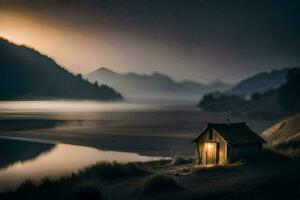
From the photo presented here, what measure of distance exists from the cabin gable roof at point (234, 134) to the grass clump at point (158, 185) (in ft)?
29.1

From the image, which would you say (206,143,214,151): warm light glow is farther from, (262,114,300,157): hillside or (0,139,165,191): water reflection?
(0,139,165,191): water reflection

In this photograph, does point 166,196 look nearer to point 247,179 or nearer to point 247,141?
point 247,179

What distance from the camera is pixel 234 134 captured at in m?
36.1

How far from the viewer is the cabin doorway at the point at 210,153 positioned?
1422 inches

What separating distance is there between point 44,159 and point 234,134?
24305 mm

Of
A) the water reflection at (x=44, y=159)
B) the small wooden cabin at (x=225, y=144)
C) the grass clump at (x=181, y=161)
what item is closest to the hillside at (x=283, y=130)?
the grass clump at (x=181, y=161)

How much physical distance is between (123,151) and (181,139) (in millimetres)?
15652

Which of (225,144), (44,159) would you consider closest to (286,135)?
(225,144)

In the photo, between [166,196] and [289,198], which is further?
[166,196]

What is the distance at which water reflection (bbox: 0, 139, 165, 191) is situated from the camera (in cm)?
3944

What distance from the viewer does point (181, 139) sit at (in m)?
69.1

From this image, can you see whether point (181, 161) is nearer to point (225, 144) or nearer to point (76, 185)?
point (225, 144)

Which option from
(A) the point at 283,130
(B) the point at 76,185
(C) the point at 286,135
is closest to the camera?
(B) the point at 76,185

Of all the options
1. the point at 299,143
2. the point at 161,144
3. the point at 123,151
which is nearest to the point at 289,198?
the point at 299,143
